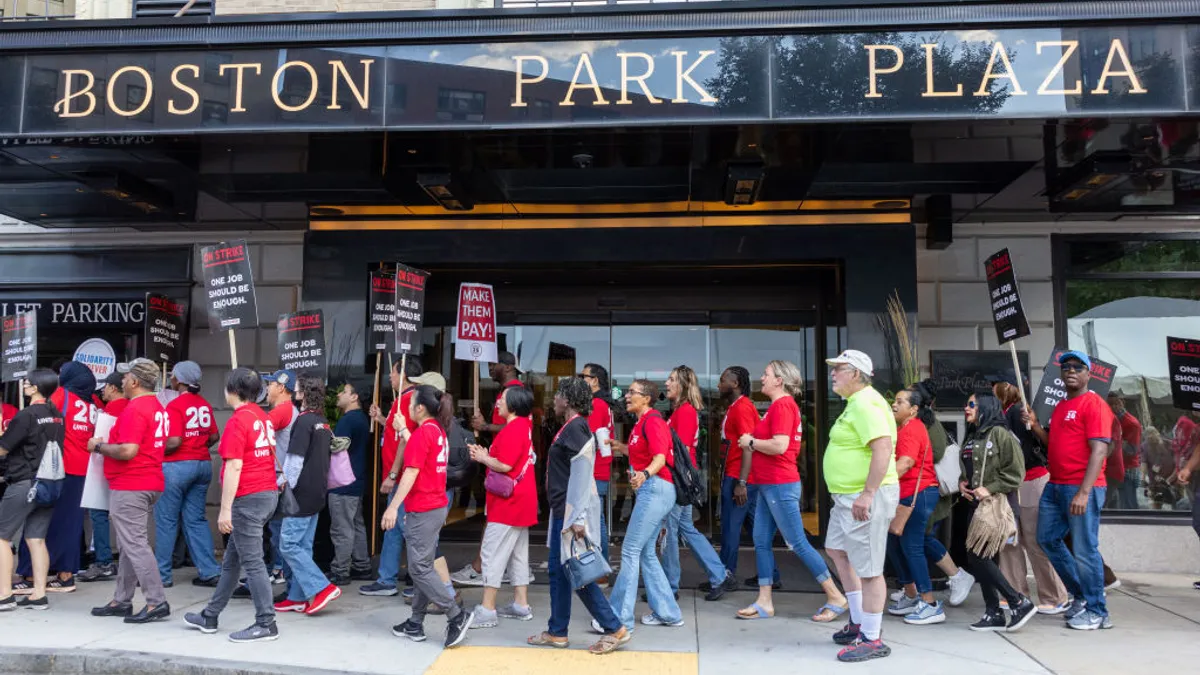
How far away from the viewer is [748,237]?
9.61 metres

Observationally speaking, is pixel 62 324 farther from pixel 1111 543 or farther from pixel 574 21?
pixel 1111 543

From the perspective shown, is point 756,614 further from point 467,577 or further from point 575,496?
point 467,577

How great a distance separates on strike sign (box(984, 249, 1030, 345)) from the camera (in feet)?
26.1

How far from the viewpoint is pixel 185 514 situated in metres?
8.10

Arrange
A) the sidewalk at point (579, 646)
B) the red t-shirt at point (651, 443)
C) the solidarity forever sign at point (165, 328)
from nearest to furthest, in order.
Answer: the sidewalk at point (579, 646) → the red t-shirt at point (651, 443) → the solidarity forever sign at point (165, 328)

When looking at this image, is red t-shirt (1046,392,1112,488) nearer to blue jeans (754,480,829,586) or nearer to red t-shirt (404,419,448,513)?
blue jeans (754,480,829,586)

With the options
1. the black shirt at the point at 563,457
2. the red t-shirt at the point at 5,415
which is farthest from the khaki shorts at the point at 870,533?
the red t-shirt at the point at 5,415

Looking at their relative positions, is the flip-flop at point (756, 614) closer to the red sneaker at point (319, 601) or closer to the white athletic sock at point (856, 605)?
the white athletic sock at point (856, 605)

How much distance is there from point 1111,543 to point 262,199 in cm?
1001

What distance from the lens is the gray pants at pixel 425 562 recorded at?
19.7 feet

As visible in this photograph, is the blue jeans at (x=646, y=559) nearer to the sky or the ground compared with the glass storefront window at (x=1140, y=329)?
nearer to the ground

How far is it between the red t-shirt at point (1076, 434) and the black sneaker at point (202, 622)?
6597mm

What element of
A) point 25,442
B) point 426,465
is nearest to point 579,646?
point 426,465

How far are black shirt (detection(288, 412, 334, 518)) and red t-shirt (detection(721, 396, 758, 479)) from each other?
3.60 meters
